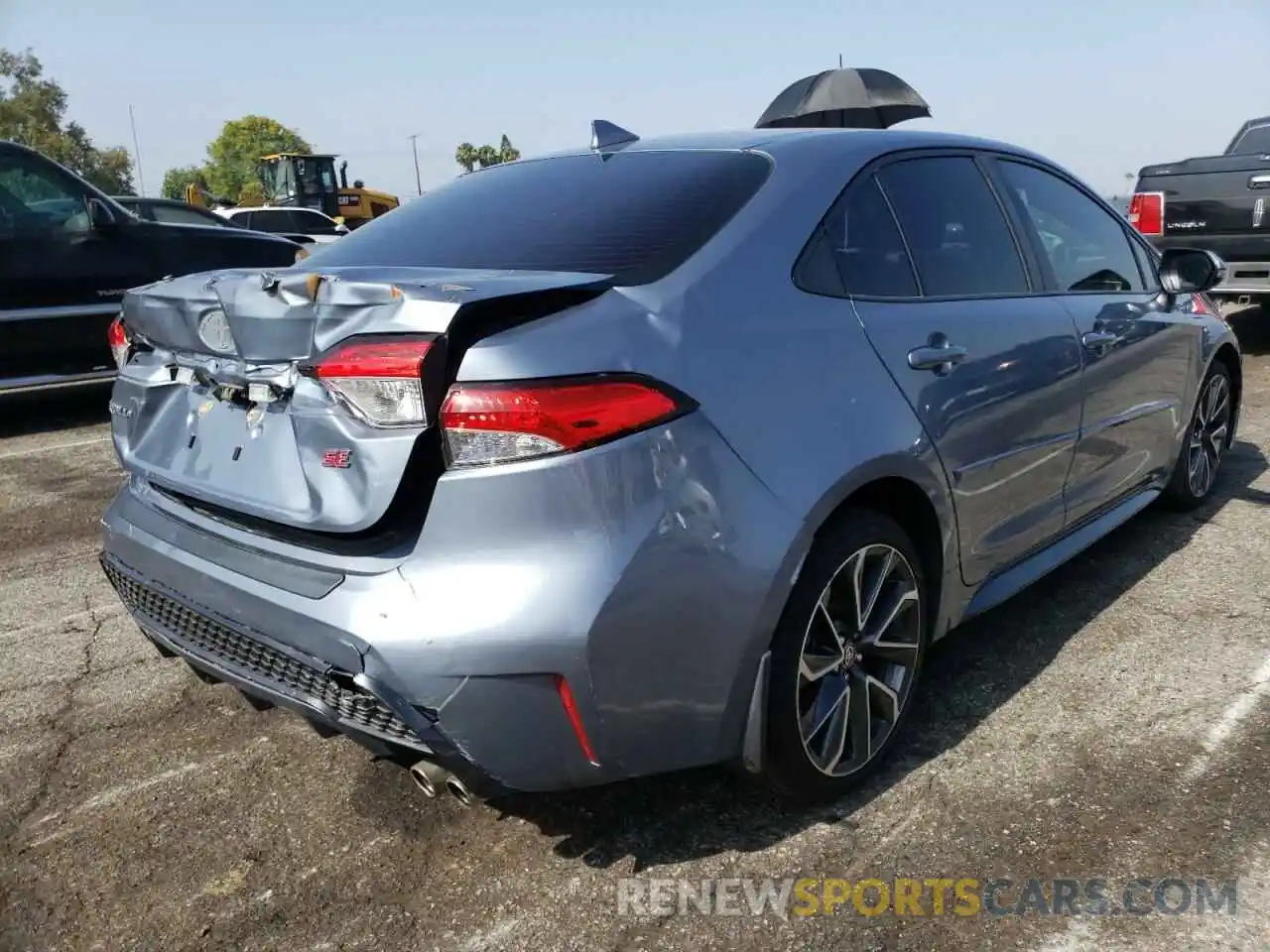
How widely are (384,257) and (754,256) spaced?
947mm

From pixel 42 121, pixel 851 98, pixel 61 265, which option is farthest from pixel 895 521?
pixel 42 121

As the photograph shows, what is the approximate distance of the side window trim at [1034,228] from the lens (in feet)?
11.3

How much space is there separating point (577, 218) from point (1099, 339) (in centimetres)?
195

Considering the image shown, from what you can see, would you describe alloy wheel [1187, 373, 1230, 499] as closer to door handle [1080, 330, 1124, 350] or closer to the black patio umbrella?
door handle [1080, 330, 1124, 350]

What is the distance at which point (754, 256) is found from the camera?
2.38 m

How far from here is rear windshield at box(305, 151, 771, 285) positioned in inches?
93.4

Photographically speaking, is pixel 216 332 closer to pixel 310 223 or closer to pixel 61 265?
pixel 61 265

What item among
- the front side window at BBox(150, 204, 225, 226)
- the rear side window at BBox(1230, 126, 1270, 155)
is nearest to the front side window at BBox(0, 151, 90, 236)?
the front side window at BBox(150, 204, 225, 226)

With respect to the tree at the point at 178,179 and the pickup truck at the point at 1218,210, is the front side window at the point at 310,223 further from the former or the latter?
the tree at the point at 178,179

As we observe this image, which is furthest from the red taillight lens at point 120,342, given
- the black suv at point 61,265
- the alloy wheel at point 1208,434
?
the black suv at point 61,265

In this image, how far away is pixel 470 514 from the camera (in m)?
1.97

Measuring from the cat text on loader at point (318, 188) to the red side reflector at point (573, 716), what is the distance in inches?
1260

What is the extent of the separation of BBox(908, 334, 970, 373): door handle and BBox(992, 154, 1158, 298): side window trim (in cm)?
85

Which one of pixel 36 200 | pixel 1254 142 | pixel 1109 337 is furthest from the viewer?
pixel 1254 142
